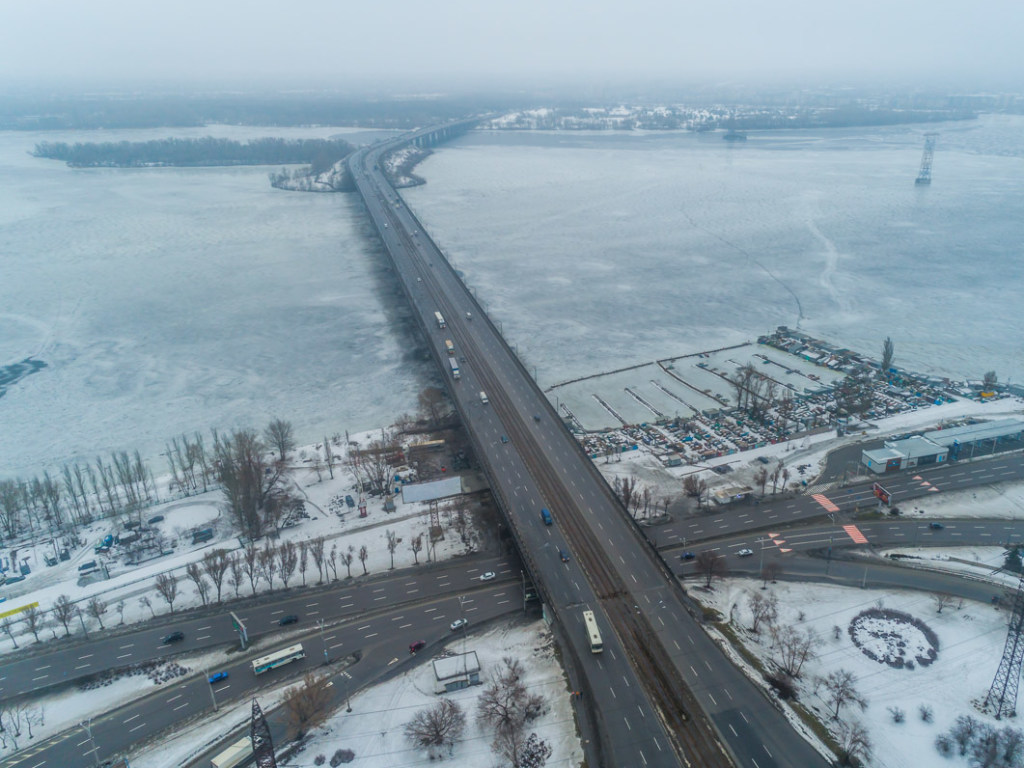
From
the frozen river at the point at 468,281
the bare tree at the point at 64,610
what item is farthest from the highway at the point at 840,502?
the bare tree at the point at 64,610

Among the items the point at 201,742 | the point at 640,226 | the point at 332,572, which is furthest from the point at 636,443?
the point at 640,226

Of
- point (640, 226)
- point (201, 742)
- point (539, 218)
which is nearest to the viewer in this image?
point (201, 742)

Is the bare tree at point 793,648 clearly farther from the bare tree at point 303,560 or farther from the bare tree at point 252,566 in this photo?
the bare tree at point 252,566

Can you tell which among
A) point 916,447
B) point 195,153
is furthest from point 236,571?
point 195,153

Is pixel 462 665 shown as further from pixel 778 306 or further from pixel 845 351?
pixel 778 306

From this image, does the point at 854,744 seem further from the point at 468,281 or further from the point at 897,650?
the point at 468,281
